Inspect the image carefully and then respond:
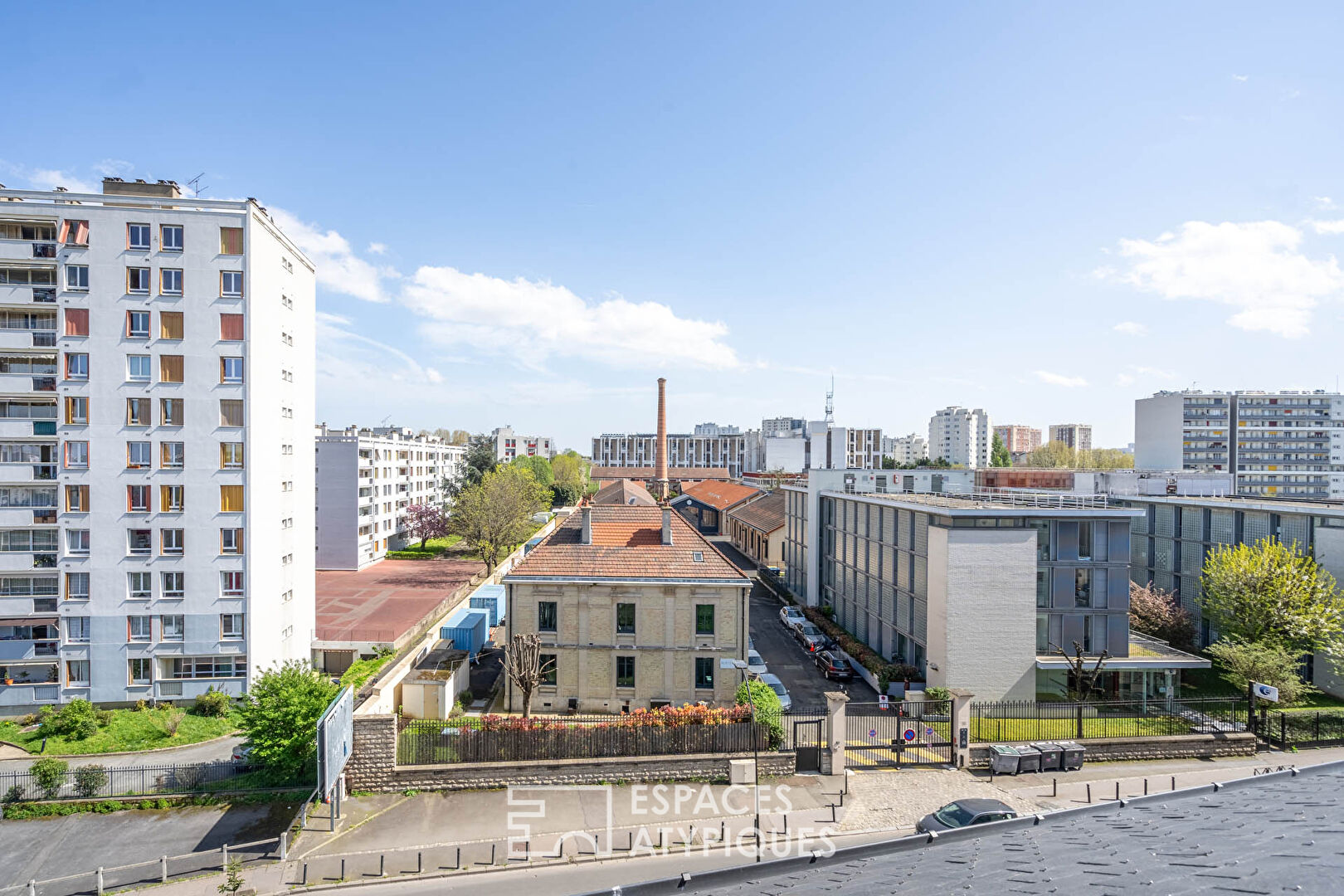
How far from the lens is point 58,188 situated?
28.4 meters

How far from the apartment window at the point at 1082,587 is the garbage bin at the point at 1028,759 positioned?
920 cm

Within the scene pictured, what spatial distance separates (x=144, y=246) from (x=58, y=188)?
418 cm

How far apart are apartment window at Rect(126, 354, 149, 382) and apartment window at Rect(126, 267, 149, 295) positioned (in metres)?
2.77

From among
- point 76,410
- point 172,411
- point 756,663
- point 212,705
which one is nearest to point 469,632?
point 212,705

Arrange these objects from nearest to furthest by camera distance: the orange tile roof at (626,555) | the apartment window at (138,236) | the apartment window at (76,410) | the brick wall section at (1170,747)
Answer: the brick wall section at (1170,747) → the orange tile roof at (626,555) → the apartment window at (76,410) → the apartment window at (138,236)

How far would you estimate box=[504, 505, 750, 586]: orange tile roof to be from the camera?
28062mm

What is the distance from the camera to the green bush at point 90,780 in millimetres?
20859

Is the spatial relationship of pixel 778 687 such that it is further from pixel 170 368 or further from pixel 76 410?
pixel 76 410

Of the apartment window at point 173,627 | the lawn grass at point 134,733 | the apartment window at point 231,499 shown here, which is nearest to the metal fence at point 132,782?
the lawn grass at point 134,733

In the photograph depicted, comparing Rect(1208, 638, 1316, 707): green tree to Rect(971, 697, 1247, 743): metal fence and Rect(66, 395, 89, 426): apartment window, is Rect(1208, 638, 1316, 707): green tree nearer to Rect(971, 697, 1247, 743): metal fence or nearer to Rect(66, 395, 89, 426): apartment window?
Rect(971, 697, 1247, 743): metal fence

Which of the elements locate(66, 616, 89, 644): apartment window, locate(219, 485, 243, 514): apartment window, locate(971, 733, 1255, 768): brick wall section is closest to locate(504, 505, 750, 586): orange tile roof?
locate(219, 485, 243, 514): apartment window

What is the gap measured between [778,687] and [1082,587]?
45.8 ft

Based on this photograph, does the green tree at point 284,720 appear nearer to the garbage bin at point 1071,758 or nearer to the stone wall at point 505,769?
the stone wall at point 505,769

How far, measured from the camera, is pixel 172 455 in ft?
95.1
